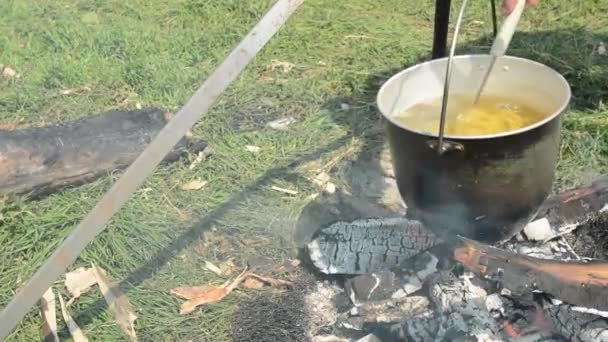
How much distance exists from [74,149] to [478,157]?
2295 millimetres

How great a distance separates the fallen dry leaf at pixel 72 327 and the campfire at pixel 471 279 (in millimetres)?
937

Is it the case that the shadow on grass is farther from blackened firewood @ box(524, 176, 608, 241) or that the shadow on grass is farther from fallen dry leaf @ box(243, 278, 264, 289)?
blackened firewood @ box(524, 176, 608, 241)

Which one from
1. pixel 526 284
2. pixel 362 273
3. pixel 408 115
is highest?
pixel 408 115

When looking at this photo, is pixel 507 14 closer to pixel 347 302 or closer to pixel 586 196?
pixel 586 196

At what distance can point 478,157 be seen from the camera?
2.20 metres

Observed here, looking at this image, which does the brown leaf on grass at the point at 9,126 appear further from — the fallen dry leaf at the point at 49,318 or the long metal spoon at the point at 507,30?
the long metal spoon at the point at 507,30

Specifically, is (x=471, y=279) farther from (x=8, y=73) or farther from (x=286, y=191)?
(x=8, y=73)

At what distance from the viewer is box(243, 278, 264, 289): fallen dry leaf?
304cm

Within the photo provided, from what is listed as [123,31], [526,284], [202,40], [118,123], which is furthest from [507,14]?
[123,31]

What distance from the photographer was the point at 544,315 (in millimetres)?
2537

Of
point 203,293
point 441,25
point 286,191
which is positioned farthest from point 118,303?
point 441,25

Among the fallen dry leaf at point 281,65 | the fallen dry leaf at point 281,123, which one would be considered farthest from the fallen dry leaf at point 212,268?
the fallen dry leaf at point 281,65

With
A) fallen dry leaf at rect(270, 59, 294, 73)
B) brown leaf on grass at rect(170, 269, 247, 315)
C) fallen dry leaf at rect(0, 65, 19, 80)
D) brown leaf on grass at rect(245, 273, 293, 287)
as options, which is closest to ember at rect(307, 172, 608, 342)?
brown leaf on grass at rect(245, 273, 293, 287)

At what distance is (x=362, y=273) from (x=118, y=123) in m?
1.75
